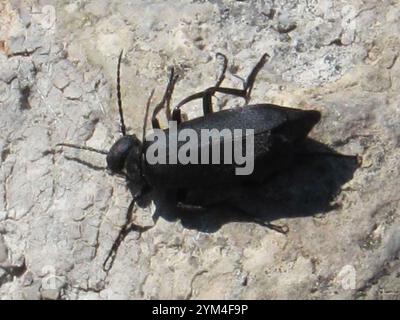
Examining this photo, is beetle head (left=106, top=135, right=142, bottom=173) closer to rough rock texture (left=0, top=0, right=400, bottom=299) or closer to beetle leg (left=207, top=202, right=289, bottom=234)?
rough rock texture (left=0, top=0, right=400, bottom=299)

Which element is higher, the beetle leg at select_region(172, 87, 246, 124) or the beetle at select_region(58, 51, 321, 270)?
the beetle leg at select_region(172, 87, 246, 124)

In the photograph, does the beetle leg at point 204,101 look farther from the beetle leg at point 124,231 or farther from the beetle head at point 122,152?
the beetle leg at point 124,231

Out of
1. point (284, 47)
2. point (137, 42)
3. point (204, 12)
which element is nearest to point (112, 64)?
point (137, 42)

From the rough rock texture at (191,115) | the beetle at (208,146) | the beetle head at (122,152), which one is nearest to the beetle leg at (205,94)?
the beetle at (208,146)

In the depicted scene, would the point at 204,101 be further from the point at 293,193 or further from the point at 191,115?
the point at 293,193

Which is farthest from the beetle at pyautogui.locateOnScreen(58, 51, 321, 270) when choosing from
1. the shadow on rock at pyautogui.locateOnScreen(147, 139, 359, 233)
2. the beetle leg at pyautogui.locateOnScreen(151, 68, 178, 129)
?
the shadow on rock at pyautogui.locateOnScreen(147, 139, 359, 233)

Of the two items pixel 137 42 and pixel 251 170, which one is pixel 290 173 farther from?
pixel 137 42
